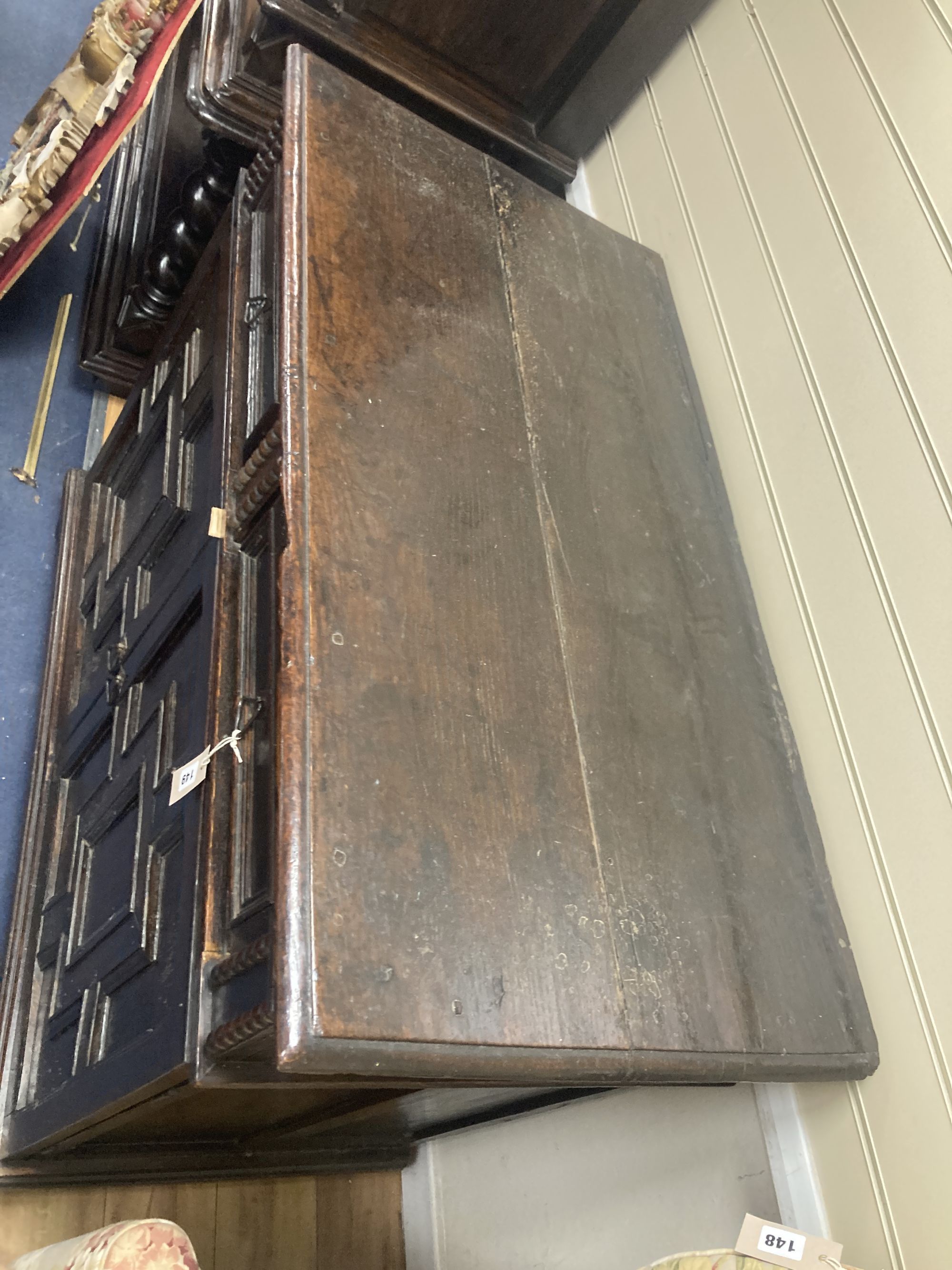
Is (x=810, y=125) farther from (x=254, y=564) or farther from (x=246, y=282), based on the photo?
(x=254, y=564)

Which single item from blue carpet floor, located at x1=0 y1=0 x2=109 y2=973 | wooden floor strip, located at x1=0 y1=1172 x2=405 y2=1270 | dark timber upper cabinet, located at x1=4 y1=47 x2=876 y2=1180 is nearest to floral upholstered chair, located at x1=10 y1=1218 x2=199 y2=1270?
dark timber upper cabinet, located at x1=4 y1=47 x2=876 y2=1180

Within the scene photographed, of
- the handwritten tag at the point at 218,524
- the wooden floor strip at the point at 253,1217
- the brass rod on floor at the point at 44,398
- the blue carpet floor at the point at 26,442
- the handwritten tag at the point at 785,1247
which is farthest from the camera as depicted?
the brass rod on floor at the point at 44,398

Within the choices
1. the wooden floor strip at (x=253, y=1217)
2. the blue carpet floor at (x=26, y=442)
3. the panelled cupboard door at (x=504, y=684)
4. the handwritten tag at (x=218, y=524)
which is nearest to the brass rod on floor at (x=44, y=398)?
the blue carpet floor at (x=26, y=442)

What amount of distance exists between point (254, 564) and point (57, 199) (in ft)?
3.35

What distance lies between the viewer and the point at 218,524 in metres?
1.25

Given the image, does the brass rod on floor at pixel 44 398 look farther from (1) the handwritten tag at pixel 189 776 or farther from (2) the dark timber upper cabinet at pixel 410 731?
(1) the handwritten tag at pixel 189 776

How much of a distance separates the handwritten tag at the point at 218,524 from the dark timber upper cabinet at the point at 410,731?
0.03 meters

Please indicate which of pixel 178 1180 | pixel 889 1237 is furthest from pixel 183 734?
pixel 889 1237

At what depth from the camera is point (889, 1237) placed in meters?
1.10

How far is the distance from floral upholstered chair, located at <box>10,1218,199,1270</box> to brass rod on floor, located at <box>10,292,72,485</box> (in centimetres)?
166

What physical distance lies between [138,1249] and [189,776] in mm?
478

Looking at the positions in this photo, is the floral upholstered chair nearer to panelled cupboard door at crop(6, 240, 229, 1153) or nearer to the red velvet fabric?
panelled cupboard door at crop(6, 240, 229, 1153)

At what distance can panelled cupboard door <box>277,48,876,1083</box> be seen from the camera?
87cm

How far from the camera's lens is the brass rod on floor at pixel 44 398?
210 cm
